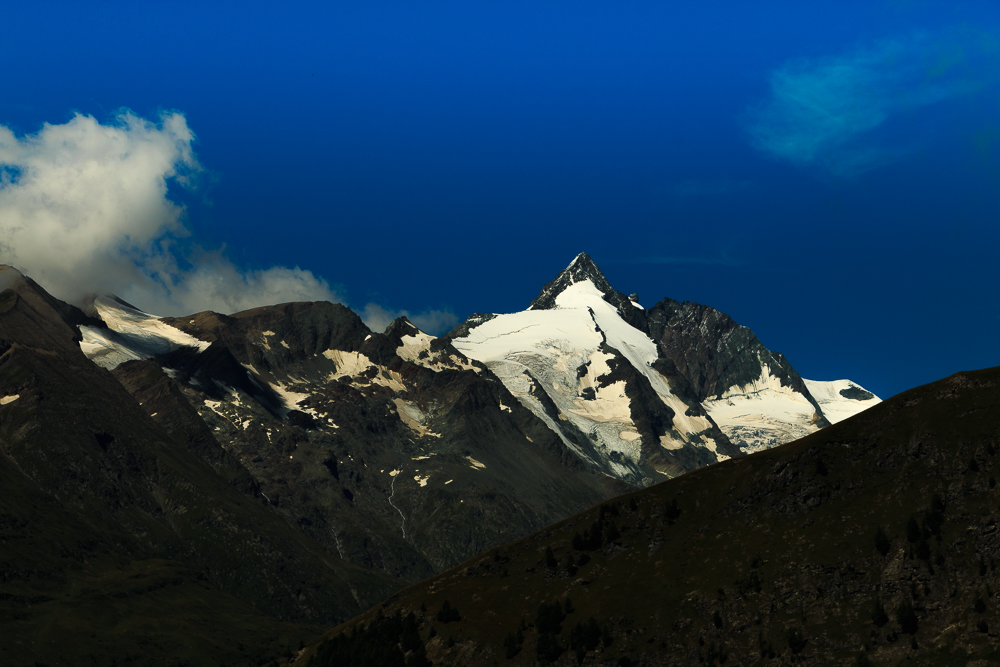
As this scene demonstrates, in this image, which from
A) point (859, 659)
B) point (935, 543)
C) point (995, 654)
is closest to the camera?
point (995, 654)

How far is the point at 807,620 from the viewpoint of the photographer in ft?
641

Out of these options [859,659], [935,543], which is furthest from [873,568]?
[859,659]

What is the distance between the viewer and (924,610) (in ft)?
602

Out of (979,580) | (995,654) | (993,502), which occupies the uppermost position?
(993,502)

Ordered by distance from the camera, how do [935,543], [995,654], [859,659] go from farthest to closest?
[935,543] < [859,659] < [995,654]

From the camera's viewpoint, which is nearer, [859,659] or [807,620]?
[859,659]

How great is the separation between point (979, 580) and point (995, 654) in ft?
66.1

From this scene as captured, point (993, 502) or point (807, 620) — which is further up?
point (993, 502)

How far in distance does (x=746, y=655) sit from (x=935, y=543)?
38.3m

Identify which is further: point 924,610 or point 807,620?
point 807,620

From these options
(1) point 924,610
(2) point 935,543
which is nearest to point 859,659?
(1) point 924,610

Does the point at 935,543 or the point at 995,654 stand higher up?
the point at 935,543

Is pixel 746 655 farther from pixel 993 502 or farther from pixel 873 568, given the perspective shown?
pixel 993 502

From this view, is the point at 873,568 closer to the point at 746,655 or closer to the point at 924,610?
the point at 924,610
